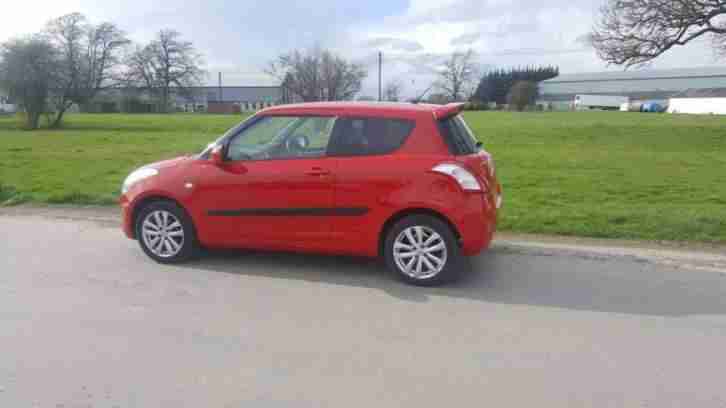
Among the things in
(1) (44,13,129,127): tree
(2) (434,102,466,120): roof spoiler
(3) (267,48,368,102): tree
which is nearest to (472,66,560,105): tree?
(3) (267,48,368,102): tree

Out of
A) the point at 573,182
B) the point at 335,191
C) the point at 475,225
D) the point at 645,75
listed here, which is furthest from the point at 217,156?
the point at 645,75

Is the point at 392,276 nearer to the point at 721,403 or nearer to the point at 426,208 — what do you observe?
the point at 426,208

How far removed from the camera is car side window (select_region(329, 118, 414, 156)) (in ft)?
15.6

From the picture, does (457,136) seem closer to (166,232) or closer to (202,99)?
(166,232)

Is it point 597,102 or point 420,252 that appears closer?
point 420,252

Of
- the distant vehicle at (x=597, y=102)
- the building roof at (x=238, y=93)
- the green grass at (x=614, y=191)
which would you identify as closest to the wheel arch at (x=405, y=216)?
the green grass at (x=614, y=191)

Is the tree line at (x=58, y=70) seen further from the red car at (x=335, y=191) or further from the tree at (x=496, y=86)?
the tree at (x=496, y=86)

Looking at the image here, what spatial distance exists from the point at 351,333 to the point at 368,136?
6.16 ft

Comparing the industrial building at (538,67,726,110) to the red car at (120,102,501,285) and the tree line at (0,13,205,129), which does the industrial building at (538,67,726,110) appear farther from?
the red car at (120,102,501,285)

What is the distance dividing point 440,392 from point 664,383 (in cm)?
135

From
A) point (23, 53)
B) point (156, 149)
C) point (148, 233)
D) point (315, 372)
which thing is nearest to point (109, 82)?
point (23, 53)

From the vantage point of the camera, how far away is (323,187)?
483 centimetres

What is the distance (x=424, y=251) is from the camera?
4.68 metres

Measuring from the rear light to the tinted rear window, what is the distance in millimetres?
173
